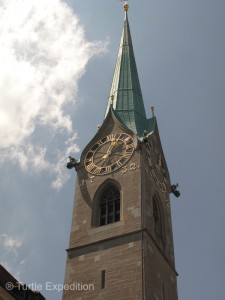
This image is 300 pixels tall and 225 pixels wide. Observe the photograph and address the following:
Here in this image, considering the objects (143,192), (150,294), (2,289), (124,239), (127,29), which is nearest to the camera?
(2,289)

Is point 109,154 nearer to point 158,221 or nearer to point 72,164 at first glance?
point 72,164

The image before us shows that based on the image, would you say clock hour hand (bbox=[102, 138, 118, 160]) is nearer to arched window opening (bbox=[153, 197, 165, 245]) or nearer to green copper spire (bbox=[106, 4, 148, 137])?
green copper spire (bbox=[106, 4, 148, 137])

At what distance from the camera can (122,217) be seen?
935 inches

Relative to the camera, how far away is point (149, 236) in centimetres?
2294

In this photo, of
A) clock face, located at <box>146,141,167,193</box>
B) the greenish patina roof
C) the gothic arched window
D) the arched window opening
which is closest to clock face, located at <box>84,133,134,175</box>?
the gothic arched window

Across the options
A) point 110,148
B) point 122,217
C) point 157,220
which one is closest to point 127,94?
point 110,148

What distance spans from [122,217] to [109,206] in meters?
1.32

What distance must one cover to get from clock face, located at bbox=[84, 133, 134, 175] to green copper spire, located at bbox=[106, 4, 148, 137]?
1.23 m

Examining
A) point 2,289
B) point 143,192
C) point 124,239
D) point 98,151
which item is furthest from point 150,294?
point 98,151

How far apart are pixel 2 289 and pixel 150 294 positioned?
649 centimetres

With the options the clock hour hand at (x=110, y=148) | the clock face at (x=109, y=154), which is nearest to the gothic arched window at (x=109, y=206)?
the clock face at (x=109, y=154)

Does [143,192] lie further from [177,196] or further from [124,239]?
[177,196]

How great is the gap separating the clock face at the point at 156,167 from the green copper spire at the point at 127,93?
1049 millimetres

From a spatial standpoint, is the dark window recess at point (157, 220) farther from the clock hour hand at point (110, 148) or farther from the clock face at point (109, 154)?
the clock hour hand at point (110, 148)
